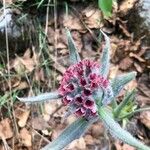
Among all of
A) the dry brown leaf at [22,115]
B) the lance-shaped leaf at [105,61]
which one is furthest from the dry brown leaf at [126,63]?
the lance-shaped leaf at [105,61]

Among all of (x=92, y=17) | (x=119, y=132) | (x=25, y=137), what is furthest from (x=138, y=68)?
(x=119, y=132)

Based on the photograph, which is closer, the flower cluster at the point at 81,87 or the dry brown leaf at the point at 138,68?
the flower cluster at the point at 81,87

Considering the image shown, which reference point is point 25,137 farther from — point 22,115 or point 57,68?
point 57,68

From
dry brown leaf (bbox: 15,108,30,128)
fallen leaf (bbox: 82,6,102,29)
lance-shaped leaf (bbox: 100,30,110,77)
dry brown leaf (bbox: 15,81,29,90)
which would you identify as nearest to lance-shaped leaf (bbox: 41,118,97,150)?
lance-shaped leaf (bbox: 100,30,110,77)

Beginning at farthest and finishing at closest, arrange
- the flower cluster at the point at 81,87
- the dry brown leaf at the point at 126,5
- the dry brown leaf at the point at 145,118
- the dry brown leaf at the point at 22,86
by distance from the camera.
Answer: the dry brown leaf at the point at 126,5 → the dry brown leaf at the point at 22,86 → the dry brown leaf at the point at 145,118 → the flower cluster at the point at 81,87

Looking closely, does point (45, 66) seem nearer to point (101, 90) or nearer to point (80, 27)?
point (80, 27)

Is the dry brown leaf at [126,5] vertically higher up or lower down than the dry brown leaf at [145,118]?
higher up

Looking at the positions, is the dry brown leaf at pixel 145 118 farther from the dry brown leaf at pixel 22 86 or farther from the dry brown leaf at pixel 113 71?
the dry brown leaf at pixel 22 86
